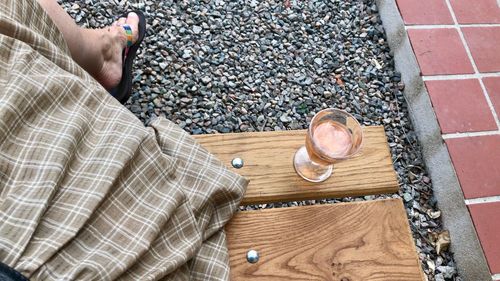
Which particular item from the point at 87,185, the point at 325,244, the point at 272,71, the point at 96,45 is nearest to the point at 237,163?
the point at 325,244

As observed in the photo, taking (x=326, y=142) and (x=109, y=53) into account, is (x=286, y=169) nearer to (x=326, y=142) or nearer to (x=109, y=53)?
(x=326, y=142)

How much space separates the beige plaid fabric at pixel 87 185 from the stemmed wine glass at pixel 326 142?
0.57 feet

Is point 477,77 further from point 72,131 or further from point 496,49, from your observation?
point 72,131

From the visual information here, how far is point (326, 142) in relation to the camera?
0.99 metres

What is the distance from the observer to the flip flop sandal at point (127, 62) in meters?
1.49

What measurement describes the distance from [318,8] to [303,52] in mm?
218

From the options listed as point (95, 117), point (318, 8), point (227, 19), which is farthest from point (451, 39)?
point (95, 117)

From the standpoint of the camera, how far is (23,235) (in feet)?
2.16

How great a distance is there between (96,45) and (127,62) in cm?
17

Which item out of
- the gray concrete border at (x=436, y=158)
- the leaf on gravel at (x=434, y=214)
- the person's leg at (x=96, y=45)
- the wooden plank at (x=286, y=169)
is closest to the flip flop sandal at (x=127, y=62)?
the person's leg at (x=96, y=45)

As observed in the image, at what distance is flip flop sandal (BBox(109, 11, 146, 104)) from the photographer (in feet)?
4.88

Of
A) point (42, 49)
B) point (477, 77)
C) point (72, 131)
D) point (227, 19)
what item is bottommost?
point (72, 131)

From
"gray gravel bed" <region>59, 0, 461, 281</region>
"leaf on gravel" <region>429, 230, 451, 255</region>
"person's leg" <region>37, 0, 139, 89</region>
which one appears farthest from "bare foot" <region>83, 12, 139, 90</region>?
A: "leaf on gravel" <region>429, 230, 451, 255</region>

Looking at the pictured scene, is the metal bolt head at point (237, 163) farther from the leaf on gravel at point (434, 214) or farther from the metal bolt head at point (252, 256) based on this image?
the leaf on gravel at point (434, 214)
